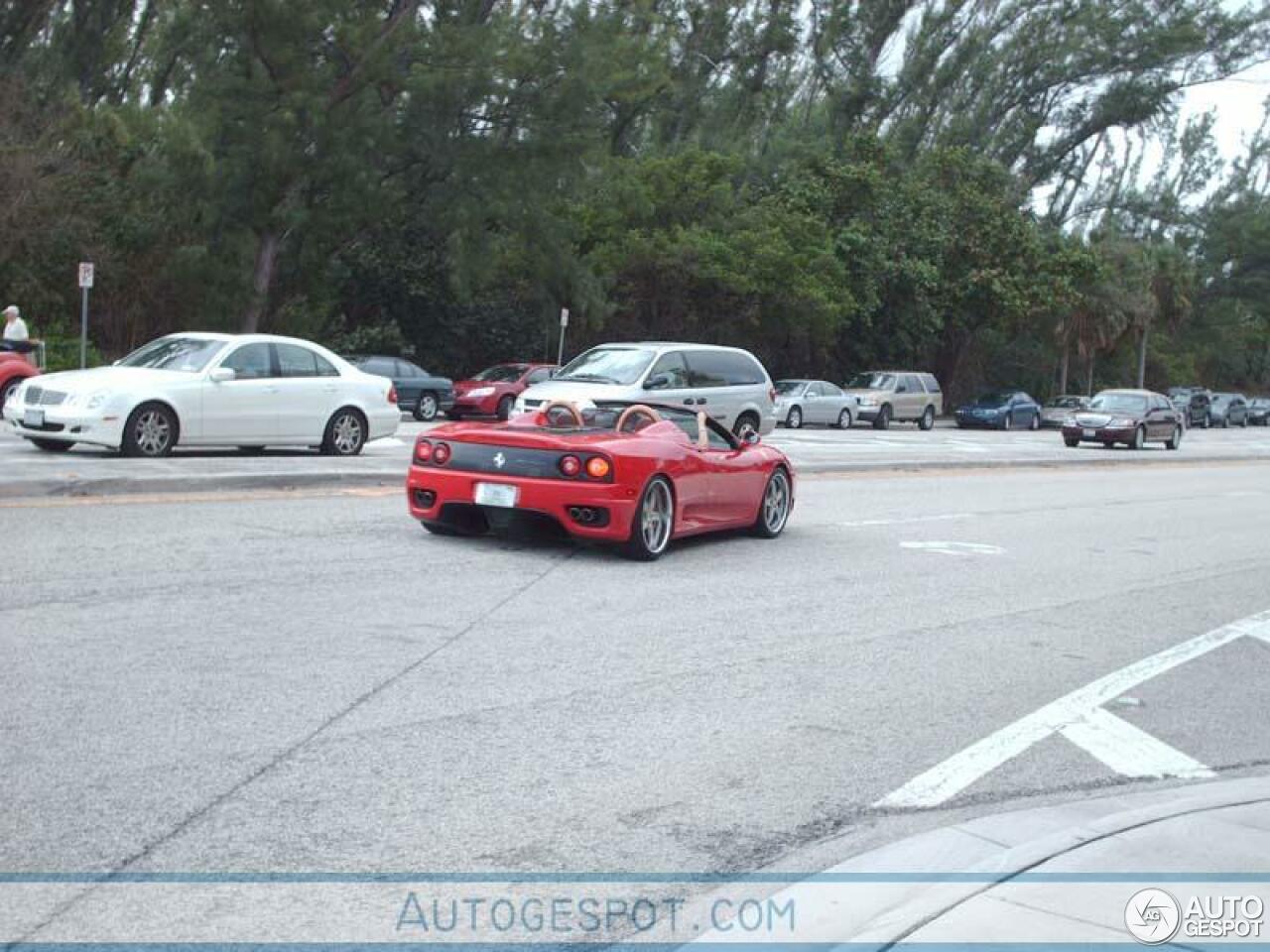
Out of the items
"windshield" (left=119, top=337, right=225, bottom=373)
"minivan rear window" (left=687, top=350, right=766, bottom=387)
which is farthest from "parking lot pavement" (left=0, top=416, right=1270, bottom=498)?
"minivan rear window" (left=687, top=350, right=766, bottom=387)

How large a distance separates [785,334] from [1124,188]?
38293 millimetres

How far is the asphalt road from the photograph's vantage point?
5.17 metres

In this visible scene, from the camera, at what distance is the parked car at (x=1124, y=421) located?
3850cm

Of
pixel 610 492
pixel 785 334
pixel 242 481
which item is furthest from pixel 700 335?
pixel 610 492

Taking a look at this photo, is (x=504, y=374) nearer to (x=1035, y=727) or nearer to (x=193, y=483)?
(x=193, y=483)

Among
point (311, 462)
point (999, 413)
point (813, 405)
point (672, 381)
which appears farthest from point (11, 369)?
point (999, 413)

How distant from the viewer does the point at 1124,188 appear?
80062mm

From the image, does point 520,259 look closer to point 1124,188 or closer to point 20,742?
point 20,742

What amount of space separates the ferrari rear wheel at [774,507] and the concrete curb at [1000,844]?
287 inches

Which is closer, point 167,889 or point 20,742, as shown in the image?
point 167,889

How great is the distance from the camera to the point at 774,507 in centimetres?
1361

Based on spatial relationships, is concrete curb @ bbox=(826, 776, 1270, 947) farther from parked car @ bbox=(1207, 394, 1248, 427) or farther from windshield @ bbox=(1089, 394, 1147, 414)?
parked car @ bbox=(1207, 394, 1248, 427)

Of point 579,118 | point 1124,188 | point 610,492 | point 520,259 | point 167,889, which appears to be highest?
point 1124,188

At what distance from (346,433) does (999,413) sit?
35864mm
